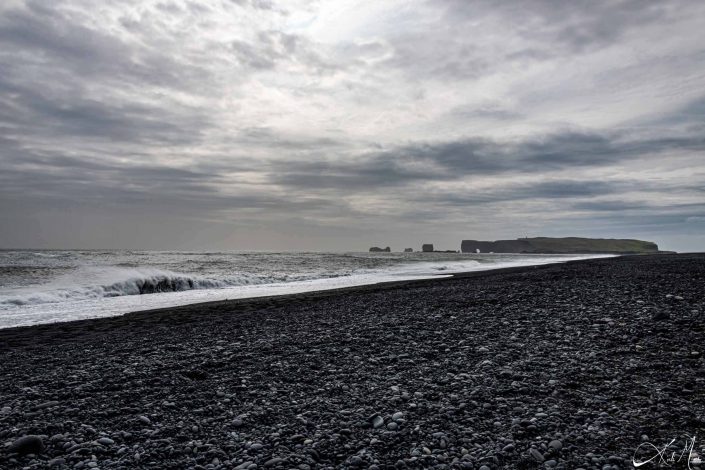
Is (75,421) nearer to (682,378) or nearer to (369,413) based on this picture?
(369,413)

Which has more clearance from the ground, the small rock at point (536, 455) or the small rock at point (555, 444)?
the small rock at point (555, 444)

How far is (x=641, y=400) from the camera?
567 centimetres

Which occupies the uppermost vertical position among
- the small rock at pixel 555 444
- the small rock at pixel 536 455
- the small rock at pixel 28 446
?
the small rock at pixel 555 444

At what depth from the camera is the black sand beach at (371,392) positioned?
4723mm

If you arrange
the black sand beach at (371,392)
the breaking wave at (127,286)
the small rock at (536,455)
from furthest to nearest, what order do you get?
the breaking wave at (127,286) → the black sand beach at (371,392) → the small rock at (536,455)

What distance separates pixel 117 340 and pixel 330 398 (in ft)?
25.5

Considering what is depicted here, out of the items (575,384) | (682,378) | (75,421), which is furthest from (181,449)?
(682,378)
